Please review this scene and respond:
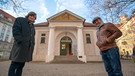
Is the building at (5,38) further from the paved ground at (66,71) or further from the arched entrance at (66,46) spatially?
the paved ground at (66,71)

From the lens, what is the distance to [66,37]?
65.0 feet

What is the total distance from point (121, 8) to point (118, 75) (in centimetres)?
642

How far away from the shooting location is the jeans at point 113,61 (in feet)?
7.55

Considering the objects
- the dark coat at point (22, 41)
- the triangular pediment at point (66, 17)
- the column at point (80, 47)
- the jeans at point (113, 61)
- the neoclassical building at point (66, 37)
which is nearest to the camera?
the jeans at point (113, 61)

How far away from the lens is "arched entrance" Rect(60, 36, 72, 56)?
1886cm

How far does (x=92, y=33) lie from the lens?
62.4ft

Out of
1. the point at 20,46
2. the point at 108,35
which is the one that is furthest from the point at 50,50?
the point at 108,35

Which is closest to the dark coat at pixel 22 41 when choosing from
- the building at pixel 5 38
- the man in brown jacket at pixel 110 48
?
the man in brown jacket at pixel 110 48

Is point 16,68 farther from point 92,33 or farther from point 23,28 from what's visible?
point 92,33

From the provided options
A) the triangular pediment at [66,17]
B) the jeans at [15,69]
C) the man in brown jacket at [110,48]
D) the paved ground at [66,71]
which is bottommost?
the paved ground at [66,71]

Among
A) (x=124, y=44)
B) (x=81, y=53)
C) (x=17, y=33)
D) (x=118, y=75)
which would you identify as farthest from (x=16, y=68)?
(x=124, y=44)

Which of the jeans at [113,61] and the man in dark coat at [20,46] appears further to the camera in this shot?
the man in dark coat at [20,46]

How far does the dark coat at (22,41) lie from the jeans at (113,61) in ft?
6.84

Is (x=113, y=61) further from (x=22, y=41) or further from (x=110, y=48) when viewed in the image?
(x=22, y=41)
